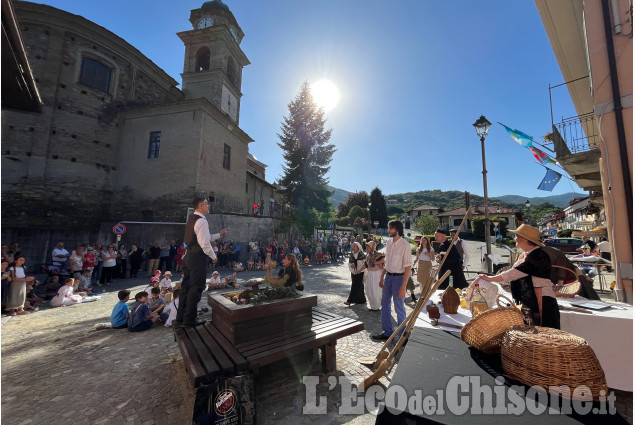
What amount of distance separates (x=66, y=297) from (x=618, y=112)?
1510 centimetres

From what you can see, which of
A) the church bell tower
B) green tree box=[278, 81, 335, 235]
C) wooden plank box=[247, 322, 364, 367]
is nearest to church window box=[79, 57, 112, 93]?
the church bell tower

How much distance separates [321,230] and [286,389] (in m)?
24.8

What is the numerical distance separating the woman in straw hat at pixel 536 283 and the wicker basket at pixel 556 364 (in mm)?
999

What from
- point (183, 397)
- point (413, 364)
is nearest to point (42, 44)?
point (183, 397)

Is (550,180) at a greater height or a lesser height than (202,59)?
lesser

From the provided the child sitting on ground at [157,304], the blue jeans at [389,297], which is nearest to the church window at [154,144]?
the child sitting on ground at [157,304]

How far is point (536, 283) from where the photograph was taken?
2635 millimetres

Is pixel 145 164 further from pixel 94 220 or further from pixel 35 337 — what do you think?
pixel 35 337

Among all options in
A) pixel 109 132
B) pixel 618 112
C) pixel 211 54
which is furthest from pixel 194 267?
pixel 211 54

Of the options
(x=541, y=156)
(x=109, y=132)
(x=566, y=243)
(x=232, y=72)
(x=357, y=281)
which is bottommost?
(x=357, y=281)

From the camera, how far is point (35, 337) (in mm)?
4828

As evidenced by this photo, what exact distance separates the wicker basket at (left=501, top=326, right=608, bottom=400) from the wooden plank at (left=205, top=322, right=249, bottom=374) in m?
2.32

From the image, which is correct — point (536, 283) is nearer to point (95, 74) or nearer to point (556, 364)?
point (556, 364)

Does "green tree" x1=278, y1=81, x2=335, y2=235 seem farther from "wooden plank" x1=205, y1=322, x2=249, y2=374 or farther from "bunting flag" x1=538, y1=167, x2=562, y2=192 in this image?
"wooden plank" x1=205, y1=322, x2=249, y2=374
